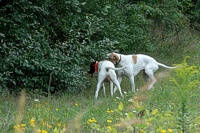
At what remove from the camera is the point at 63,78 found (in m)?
11.3

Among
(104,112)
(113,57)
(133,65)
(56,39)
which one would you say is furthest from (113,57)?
(104,112)

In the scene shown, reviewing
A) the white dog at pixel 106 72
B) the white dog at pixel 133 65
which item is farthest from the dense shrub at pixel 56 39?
the white dog at pixel 106 72

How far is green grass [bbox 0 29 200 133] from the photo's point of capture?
4074 millimetres

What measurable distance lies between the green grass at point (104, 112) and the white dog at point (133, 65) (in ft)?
1.31

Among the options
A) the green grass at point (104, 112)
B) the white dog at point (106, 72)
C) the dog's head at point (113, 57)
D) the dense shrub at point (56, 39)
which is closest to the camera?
the green grass at point (104, 112)

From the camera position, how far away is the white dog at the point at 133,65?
1219 cm

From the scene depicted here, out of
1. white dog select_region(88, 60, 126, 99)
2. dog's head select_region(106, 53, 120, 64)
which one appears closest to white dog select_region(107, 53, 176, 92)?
dog's head select_region(106, 53, 120, 64)

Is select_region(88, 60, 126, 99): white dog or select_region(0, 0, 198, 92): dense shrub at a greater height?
select_region(0, 0, 198, 92): dense shrub

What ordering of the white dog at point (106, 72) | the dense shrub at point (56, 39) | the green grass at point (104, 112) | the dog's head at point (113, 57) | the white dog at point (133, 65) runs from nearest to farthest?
1. the green grass at point (104, 112)
2. the dense shrub at point (56, 39)
3. the white dog at point (106, 72)
4. the dog's head at point (113, 57)
5. the white dog at point (133, 65)

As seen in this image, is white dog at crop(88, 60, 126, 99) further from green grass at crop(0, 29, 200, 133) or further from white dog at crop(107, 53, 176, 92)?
white dog at crop(107, 53, 176, 92)

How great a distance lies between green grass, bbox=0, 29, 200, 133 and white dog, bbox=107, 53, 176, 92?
1.31ft

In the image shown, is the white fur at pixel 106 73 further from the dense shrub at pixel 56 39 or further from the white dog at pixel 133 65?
the white dog at pixel 133 65


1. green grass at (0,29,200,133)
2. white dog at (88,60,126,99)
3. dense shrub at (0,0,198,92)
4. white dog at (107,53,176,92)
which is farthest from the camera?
white dog at (107,53,176,92)

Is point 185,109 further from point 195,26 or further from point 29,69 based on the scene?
point 195,26
